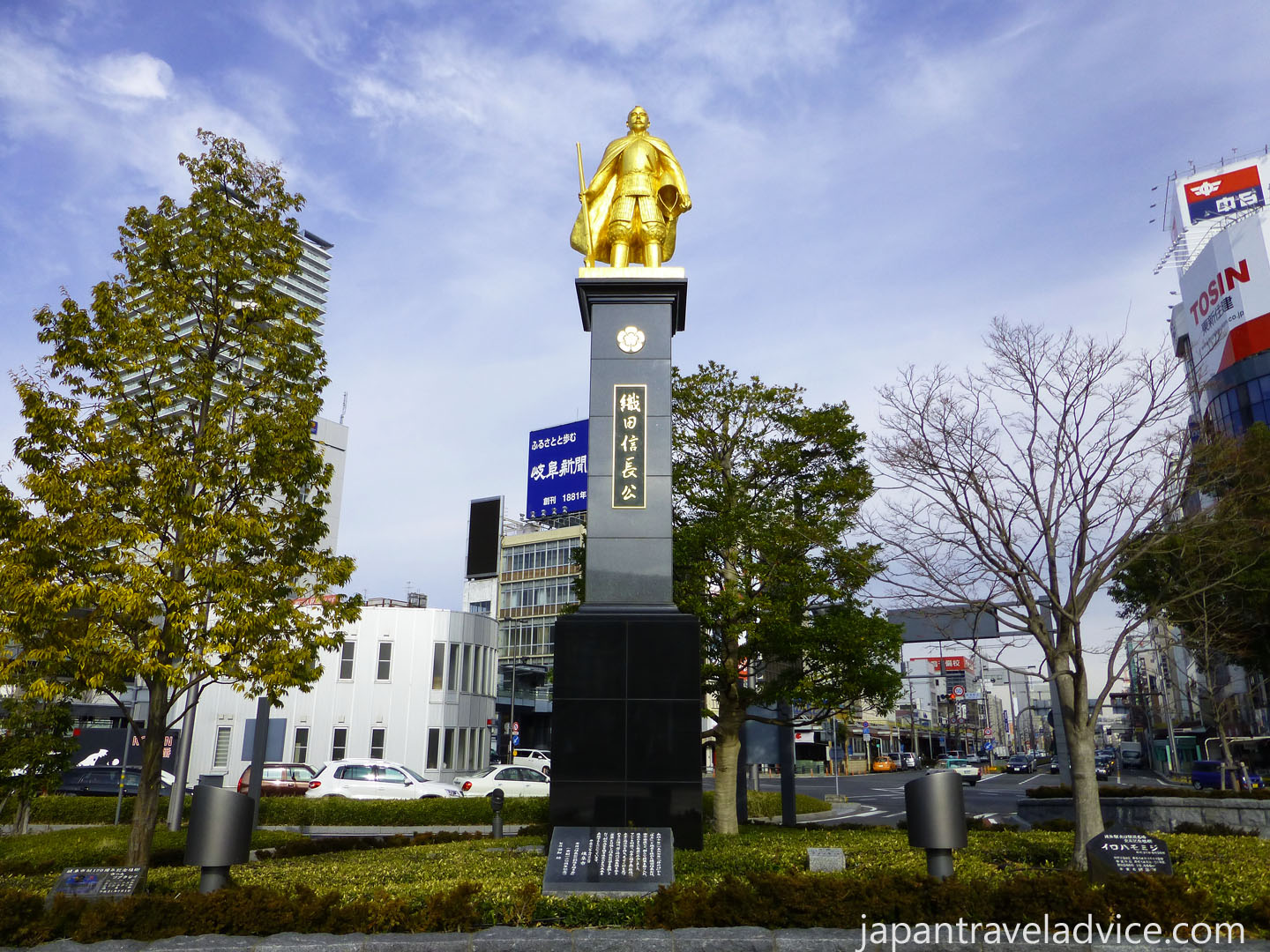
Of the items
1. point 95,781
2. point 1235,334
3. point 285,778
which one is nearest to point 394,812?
point 285,778

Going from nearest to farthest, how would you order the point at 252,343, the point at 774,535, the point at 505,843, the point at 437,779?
the point at 252,343 → the point at 505,843 → the point at 774,535 → the point at 437,779

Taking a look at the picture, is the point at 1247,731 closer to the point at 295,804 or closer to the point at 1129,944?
the point at 295,804

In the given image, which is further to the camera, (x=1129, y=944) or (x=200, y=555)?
(x=200, y=555)

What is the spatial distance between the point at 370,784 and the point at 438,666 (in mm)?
12368

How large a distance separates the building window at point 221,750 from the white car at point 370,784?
12.2 metres

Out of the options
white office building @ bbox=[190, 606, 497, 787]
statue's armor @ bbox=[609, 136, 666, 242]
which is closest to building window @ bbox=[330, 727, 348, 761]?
white office building @ bbox=[190, 606, 497, 787]

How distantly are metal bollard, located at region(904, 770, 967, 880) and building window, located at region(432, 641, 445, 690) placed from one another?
30.2m

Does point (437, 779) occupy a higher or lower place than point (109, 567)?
lower

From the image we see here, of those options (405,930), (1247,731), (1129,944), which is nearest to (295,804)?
(405,930)

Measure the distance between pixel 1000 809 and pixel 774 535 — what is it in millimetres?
16235

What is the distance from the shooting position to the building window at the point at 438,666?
36.9 metres

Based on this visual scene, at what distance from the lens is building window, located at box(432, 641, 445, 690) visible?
36906mm

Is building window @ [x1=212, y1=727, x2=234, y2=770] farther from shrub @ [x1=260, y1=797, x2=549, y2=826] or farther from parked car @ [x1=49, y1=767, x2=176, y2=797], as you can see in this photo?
shrub @ [x1=260, y1=797, x2=549, y2=826]

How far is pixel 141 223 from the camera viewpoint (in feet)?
41.3
